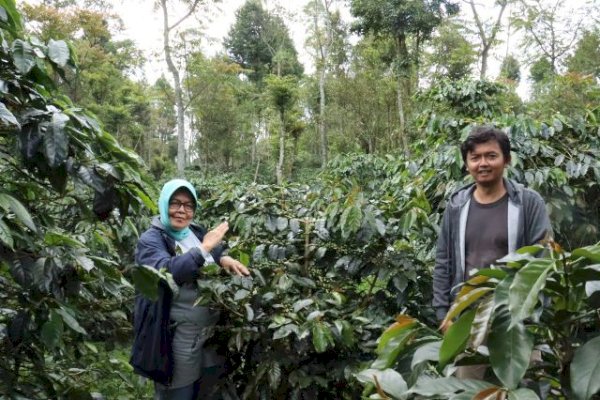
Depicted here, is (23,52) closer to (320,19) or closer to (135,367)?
(135,367)

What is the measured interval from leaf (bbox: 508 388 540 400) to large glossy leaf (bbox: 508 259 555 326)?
0.09 meters

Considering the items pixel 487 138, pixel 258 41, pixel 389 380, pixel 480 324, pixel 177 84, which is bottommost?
pixel 389 380

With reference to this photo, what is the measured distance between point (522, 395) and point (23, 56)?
1510mm

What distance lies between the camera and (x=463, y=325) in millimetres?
697

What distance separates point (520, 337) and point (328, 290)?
1.67m

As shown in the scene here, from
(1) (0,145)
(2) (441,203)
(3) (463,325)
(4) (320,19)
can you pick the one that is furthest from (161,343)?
(4) (320,19)

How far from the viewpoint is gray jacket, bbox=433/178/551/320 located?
71.7 inches

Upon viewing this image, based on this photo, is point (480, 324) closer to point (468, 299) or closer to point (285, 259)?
point (468, 299)

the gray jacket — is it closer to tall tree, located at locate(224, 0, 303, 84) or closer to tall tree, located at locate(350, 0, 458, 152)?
tall tree, located at locate(350, 0, 458, 152)

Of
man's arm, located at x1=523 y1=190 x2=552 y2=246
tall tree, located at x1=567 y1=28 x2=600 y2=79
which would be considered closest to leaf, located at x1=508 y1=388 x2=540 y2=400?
man's arm, located at x1=523 y1=190 x2=552 y2=246

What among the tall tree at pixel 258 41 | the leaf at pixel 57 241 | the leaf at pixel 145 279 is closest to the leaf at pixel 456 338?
the leaf at pixel 145 279

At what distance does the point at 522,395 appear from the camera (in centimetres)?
64

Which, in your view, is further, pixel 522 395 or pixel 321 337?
pixel 321 337

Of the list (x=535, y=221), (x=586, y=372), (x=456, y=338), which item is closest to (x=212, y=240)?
(x=535, y=221)
